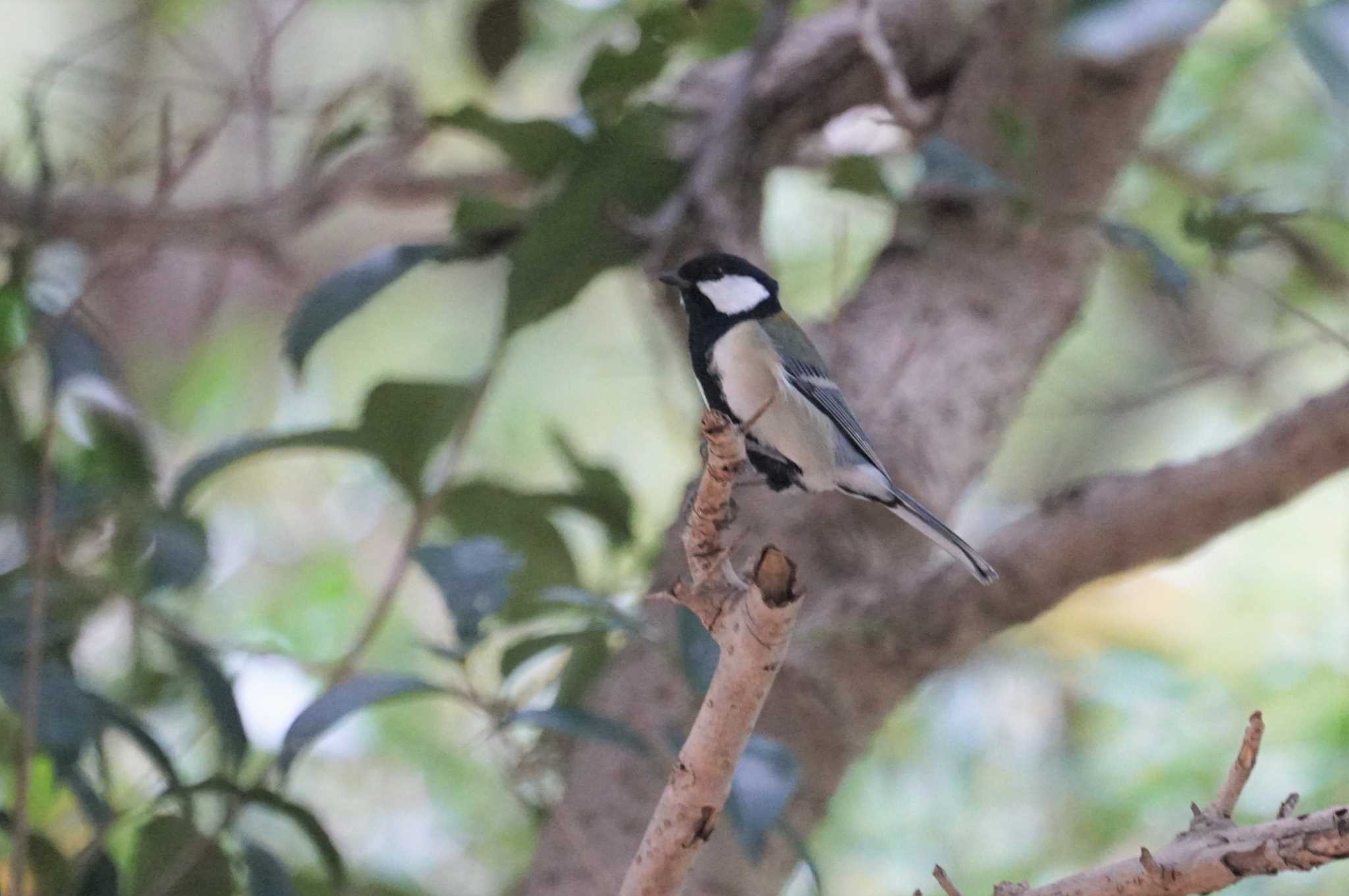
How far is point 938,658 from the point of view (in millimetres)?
1853

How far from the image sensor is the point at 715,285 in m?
1.63

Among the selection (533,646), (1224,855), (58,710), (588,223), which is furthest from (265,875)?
(1224,855)

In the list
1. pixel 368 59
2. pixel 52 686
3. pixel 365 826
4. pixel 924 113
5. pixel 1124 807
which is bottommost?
pixel 365 826

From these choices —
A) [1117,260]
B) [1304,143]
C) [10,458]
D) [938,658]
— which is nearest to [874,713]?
[938,658]

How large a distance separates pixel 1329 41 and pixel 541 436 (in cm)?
270

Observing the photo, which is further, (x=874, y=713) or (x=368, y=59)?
(x=368, y=59)

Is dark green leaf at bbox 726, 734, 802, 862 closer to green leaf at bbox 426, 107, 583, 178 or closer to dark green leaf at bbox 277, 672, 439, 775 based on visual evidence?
dark green leaf at bbox 277, 672, 439, 775

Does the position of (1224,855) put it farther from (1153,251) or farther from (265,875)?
(265,875)

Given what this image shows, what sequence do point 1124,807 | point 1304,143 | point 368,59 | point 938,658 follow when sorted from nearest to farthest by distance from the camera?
point 938,658
point 1124,807
point 1304,143
point 368,59

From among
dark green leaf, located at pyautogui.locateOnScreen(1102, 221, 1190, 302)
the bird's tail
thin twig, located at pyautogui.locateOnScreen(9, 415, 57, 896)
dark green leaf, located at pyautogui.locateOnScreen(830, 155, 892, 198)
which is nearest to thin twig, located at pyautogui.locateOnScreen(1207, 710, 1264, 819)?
the bird's tail

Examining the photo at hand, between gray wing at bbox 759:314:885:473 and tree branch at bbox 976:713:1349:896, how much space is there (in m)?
0.76

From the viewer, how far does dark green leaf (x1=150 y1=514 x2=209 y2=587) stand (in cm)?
193

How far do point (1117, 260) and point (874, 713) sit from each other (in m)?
1.73

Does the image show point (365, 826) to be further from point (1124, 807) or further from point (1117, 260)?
point (1117, 260)
